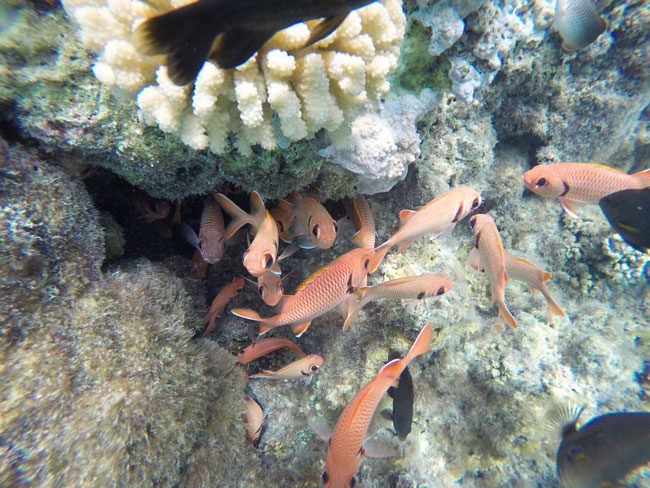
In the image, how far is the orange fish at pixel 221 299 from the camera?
3.25 meters

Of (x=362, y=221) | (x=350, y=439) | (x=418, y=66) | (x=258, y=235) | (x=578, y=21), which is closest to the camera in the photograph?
(x=258, y=235)

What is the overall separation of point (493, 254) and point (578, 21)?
9.39ft

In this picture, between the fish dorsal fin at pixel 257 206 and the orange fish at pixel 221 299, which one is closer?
the fish dorsal fin at pixel 257 206

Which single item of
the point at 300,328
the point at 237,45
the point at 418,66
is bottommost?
the point at 300,328

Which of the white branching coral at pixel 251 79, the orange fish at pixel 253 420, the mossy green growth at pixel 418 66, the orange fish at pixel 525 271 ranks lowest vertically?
the orange fish at pixel 253 420

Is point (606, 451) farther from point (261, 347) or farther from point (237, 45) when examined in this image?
point (237, 45)

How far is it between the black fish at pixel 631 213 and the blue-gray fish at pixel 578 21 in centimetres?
196

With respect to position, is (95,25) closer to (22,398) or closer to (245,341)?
(22,398)

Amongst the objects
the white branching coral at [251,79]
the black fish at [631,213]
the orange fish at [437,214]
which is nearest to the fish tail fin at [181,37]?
the white branching coral at [251,79]

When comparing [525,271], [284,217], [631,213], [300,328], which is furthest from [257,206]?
[631,213]

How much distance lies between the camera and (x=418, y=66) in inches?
115

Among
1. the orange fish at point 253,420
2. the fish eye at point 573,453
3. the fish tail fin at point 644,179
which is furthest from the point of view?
the orange fish at point 253,420

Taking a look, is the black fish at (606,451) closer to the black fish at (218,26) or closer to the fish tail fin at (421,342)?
the fish tail fin at (421,342)

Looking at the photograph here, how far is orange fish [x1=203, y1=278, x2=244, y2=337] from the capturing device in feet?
10.7
